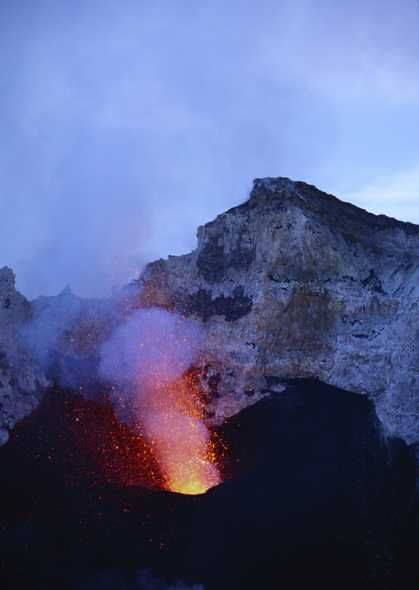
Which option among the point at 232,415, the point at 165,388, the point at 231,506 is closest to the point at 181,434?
the point at 165,388

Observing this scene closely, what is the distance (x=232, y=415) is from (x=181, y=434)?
147cm

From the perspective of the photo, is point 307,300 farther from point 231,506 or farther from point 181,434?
point 231,506

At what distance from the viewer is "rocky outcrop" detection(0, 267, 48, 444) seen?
12.0 metres

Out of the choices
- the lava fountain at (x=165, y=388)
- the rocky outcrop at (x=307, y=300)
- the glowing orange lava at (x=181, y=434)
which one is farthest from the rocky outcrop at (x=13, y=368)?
the rocky outcrop at (x=307, y=300)

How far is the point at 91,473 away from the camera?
1193cm

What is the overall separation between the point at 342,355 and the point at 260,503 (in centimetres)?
397

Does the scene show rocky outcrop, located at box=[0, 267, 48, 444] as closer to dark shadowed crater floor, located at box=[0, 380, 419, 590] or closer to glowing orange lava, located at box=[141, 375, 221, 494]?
dark shadowed crater floor, located at box=[0, 380, 419, 590]

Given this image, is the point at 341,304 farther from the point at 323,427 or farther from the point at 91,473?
the point at 91,473

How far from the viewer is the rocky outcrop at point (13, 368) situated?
12031 mm

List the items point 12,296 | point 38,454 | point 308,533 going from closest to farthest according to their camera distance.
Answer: point 308,533
point 38,454
point 12,296

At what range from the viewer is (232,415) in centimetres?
1215

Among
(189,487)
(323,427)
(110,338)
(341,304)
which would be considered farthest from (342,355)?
(110,338)

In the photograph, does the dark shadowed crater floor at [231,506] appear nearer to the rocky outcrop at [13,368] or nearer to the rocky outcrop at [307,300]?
the rocky outcrop at [13,368]

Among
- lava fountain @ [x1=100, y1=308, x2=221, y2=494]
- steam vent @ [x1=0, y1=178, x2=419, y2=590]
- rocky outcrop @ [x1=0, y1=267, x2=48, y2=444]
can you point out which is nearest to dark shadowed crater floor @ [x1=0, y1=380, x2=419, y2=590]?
steam vent @ [x1=0, y1=178, x2=419, y2=590]
